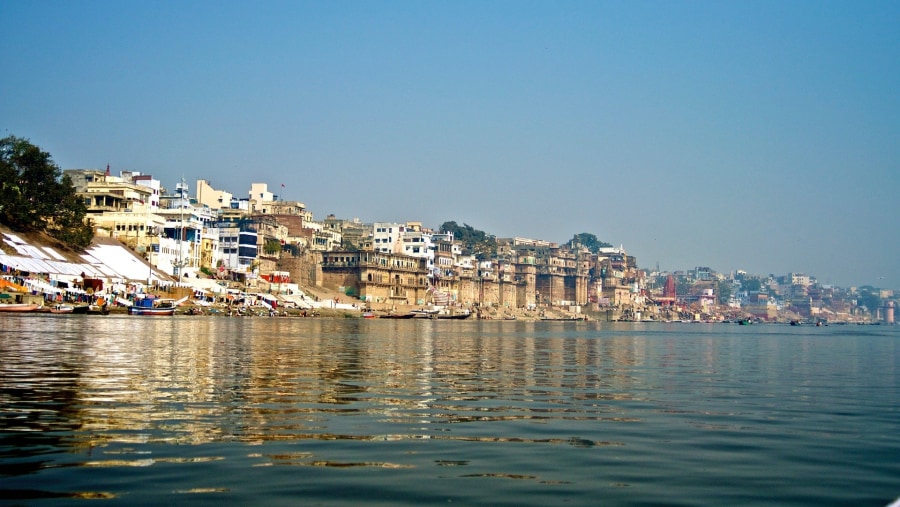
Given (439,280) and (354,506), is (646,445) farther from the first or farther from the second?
(439,280)

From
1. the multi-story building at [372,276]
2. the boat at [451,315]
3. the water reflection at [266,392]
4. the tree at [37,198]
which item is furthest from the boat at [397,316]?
the water reflection at [266,392]

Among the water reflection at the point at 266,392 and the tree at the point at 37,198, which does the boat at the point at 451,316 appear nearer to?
the tree at the point at 37,198

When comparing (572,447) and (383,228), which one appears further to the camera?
(383,228)

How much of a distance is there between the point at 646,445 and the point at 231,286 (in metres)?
84.0

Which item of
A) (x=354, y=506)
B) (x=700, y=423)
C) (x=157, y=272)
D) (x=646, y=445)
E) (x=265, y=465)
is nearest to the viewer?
(x=354, y=506)

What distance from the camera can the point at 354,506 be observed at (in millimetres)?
8508

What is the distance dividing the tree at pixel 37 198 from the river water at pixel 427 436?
193ft

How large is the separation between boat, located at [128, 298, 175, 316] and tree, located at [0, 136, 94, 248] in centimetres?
1160

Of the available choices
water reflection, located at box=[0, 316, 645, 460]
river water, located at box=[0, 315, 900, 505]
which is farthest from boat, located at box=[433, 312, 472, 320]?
river water, located at box=[0, 315, 900, 505]

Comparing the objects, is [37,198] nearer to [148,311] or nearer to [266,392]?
[148,311]

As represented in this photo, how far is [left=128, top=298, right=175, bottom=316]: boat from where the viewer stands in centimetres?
6981

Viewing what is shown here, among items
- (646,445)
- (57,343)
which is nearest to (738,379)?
(646,445)

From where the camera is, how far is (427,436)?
1266cm

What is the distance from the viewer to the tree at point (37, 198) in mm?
79125
